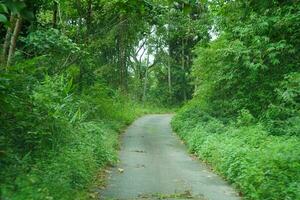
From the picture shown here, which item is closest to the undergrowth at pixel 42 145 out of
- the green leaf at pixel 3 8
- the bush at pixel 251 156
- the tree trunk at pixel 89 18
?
the green leaf at pixel 3 8

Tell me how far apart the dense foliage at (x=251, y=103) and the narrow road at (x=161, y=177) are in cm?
47

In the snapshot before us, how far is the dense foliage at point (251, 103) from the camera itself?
8.89 m

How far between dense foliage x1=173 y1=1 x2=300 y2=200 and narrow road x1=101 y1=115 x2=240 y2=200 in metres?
0.47

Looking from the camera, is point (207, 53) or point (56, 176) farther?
point (207, 53)

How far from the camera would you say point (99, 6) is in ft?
69.7

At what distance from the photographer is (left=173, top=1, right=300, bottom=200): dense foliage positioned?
8.89 meters

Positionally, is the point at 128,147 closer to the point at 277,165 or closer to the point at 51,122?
the point at 51,122

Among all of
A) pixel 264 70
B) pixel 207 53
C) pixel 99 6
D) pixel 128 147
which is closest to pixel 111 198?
pixel 128 147

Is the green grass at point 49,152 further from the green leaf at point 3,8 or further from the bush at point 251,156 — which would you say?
the bush at point 251,156

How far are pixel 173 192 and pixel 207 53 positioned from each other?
11.6m

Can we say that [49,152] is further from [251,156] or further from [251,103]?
[251,103]

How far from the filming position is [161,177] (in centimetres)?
1105

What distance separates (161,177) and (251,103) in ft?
25.1

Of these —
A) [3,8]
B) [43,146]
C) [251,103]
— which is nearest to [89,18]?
[251,103]
